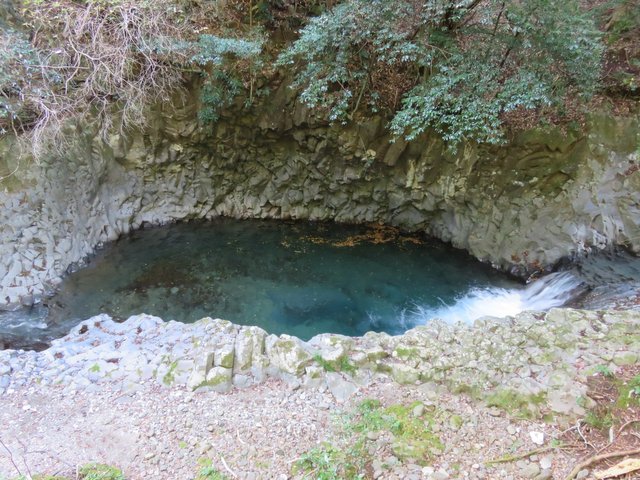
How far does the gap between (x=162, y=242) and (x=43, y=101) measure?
3.75 m

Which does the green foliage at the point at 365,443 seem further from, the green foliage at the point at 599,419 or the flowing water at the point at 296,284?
the flowing water at the point at 296,284

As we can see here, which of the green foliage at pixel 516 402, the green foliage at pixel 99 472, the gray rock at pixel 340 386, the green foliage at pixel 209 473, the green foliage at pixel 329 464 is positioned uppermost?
the green foliage at pixel 516 402

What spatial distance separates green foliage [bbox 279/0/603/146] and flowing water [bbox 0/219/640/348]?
3.09 metres

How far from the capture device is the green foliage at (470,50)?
6645 mm

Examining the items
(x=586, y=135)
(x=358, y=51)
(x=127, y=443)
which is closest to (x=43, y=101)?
(x=358, y=51)

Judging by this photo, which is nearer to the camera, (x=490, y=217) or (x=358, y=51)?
(x=358, y=51)

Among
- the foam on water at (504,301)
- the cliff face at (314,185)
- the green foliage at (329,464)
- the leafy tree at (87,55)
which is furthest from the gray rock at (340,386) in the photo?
the leafy tree at (87,55)

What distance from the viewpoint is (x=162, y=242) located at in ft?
32.2

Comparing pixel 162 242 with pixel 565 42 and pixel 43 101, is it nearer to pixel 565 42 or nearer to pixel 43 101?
pixel 43 101

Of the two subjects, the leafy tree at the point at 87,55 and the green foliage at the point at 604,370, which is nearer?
the green foliage at the point at 604,370

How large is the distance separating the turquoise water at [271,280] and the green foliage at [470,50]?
3.16 metres

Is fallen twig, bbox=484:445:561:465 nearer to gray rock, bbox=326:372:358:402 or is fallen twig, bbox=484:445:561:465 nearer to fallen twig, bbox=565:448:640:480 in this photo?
fallen twig, bbox=565:448:640:480

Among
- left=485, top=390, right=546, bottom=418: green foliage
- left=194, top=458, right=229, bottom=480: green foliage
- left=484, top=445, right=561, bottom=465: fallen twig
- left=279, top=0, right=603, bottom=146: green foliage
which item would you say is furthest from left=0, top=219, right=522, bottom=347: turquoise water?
left=484, top=445, right=561, bottom=465: fallen twig

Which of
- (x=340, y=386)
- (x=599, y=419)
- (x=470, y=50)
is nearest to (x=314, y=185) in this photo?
(x=470, y=50)
